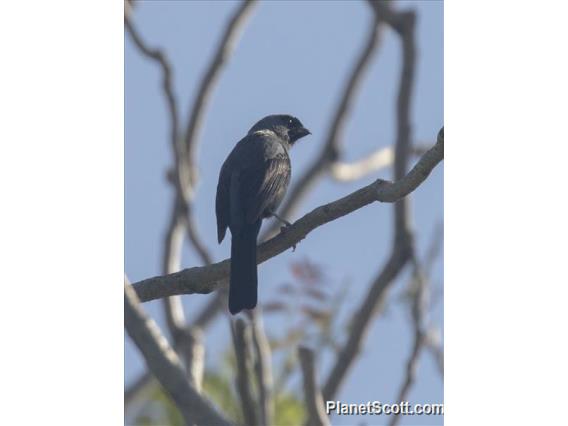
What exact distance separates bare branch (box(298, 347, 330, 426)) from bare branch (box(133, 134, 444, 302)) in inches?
28.6

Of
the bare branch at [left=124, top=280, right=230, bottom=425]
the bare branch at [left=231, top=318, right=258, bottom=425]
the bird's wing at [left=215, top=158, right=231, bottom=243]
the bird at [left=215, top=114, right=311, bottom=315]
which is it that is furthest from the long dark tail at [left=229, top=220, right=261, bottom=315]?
the bare branch at [left=124, top=280, right=230, bottom=425]

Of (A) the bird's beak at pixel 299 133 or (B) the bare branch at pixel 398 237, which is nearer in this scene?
(B) the bare branch at pixel 398 237

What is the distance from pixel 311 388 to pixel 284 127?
121 inches

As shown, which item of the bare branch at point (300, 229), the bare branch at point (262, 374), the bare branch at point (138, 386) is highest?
the bare branch at point (300, 229)

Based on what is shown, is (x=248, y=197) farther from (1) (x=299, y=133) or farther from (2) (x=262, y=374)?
(1) (x=299, y=133)

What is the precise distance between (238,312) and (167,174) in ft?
7.99

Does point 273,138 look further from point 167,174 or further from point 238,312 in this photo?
point 238,312

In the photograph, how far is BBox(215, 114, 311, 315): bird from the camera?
241 inches

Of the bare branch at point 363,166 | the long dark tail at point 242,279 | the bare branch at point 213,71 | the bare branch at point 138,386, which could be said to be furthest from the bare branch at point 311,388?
the bare branch at point 363,166

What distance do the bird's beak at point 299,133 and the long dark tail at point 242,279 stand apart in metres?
2.19

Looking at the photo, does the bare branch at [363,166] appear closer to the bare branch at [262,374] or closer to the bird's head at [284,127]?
the bird's head at [284,127]

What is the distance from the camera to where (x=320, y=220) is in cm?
583

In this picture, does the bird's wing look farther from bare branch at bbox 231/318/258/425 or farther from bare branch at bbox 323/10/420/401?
bare branch at bbox 323/10/420/401

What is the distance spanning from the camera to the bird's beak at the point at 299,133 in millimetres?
8281
